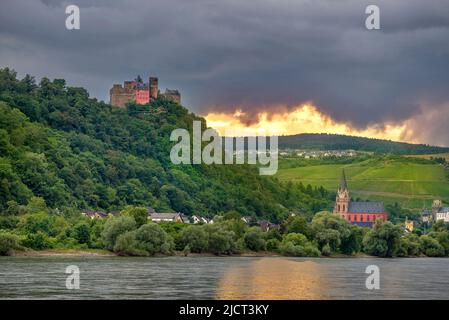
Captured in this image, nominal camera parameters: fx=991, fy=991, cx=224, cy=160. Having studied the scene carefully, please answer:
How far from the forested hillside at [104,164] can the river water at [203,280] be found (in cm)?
3297

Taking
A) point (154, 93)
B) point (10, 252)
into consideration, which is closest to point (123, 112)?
point (154, 93)

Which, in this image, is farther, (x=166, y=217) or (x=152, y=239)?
(x=166, y=217)

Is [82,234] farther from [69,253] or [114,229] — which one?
[114,229]

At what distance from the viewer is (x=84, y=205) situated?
412 feet

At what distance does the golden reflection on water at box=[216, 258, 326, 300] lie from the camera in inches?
2237

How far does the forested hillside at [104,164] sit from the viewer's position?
4774 inches

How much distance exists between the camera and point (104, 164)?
14538cm

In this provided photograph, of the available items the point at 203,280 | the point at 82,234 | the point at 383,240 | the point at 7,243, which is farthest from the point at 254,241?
the point at 203,280

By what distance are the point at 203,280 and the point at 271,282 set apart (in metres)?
4.55

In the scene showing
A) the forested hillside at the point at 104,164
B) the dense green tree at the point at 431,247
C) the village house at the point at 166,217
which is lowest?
the dense green tree at the point at 431,247
